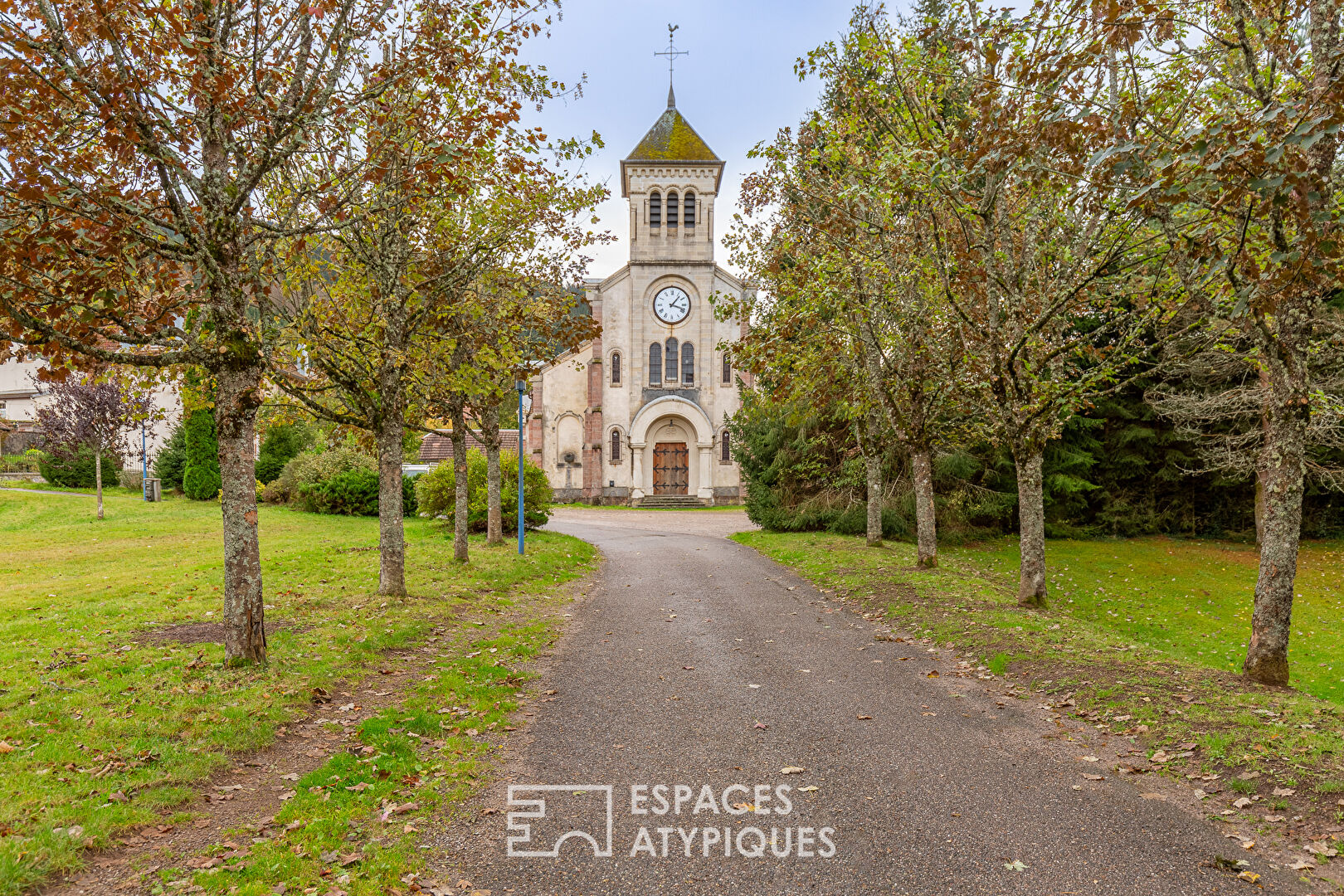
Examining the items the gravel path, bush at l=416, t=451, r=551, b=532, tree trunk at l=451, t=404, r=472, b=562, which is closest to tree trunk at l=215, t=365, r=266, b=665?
the gravel path

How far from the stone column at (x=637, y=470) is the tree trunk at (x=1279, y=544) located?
32.5m

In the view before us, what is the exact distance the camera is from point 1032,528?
36.4 ft

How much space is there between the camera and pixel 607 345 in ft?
131

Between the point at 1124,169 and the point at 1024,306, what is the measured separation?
192 inches

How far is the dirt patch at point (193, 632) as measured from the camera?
810cm

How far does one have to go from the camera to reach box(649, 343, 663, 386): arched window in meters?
39.9

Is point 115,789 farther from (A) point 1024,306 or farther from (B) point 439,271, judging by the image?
(A) point 1024,306

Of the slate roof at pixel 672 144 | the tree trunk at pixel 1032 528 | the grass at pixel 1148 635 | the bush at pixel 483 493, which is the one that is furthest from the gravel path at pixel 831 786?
the slate roof at pixel 672 144

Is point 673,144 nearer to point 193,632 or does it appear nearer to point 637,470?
point 637,470

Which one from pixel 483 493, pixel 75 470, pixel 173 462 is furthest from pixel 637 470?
pixel 75 470

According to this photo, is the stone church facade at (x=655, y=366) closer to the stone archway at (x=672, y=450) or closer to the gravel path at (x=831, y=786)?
the stone archway at (x=672, y=450)

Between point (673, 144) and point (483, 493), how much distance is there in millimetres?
27889

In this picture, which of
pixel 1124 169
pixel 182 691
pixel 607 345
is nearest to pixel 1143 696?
pixel 1124 169

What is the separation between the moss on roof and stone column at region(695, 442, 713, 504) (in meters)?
15.8
